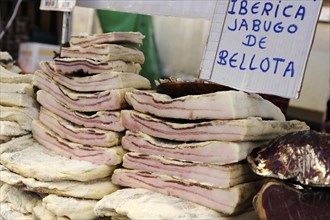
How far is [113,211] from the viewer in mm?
2023

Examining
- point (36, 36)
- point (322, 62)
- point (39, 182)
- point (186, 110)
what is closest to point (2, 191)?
point (39, 182)

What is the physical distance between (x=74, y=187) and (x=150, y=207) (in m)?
0.50

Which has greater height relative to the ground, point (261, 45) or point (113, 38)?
point (261, 45)

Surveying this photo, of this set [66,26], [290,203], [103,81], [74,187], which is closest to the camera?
[290,203]

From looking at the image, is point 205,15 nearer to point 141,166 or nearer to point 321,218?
point 141,166

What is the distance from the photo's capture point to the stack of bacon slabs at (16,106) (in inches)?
109

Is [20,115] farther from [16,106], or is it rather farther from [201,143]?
[201,143]

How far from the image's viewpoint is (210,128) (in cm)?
192

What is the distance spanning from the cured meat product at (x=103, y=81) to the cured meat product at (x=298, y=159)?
89 cm

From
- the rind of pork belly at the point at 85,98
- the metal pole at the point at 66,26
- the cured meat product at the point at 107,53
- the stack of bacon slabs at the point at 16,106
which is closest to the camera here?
the rind of pork belly at the point at 85,98

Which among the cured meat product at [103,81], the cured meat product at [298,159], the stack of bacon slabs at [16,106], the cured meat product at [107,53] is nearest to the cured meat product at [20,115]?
the stack of bacon slabs at [16,106]

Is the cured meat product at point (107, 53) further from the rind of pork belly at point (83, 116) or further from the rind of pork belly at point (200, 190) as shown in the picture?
the rind of pork belly at point (200, 190)

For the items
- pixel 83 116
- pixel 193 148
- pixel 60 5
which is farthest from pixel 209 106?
pixel 60 5

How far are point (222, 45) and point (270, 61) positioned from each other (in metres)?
0.24
